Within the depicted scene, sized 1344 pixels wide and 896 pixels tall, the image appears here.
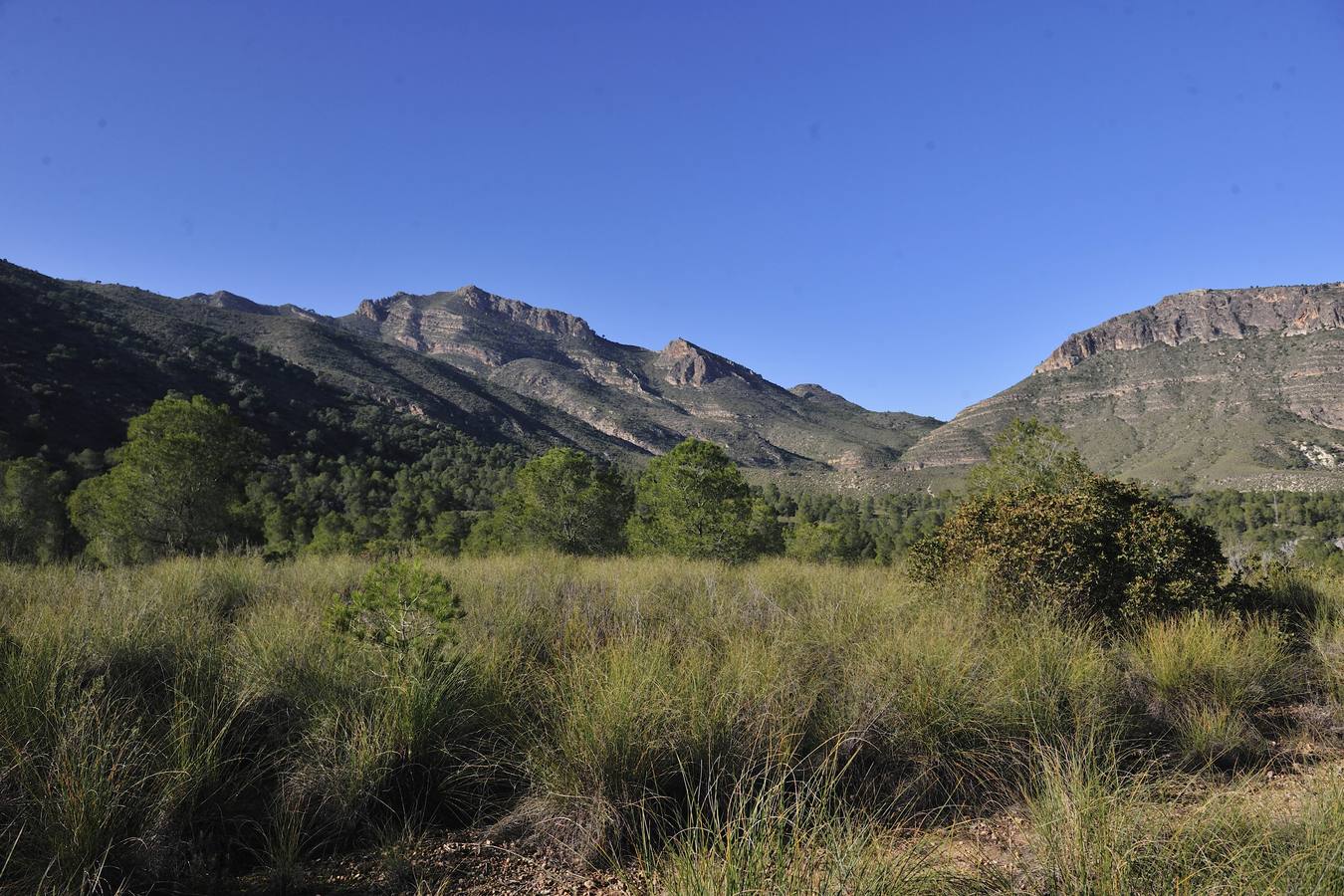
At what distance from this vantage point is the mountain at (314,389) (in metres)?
51.7

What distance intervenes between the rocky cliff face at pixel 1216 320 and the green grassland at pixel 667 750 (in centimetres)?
15356

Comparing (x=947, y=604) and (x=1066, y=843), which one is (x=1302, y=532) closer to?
(x=947, y=604)

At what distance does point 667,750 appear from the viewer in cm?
322

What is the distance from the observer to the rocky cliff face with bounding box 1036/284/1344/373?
401 feet

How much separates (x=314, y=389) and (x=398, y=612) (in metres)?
89.7

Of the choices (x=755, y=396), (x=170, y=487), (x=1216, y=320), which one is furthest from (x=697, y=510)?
(x=1216, y=320)

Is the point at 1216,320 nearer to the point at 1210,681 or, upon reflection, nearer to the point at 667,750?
the point at 1210,681

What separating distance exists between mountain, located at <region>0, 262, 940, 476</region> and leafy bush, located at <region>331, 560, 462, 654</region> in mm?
49504

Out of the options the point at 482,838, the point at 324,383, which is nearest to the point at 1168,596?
the point at 482,838

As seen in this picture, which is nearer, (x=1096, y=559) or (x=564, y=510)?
(x=1096, y=559)

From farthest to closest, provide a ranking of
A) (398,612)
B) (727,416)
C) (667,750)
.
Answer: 1. (727,416)
2. (398,612)
3. (667,750)

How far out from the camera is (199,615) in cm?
501

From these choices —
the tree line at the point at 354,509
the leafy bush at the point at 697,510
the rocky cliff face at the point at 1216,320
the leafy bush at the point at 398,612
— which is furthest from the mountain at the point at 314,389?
the leafy bush at the point at 398,612

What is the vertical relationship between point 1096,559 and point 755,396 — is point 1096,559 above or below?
below
